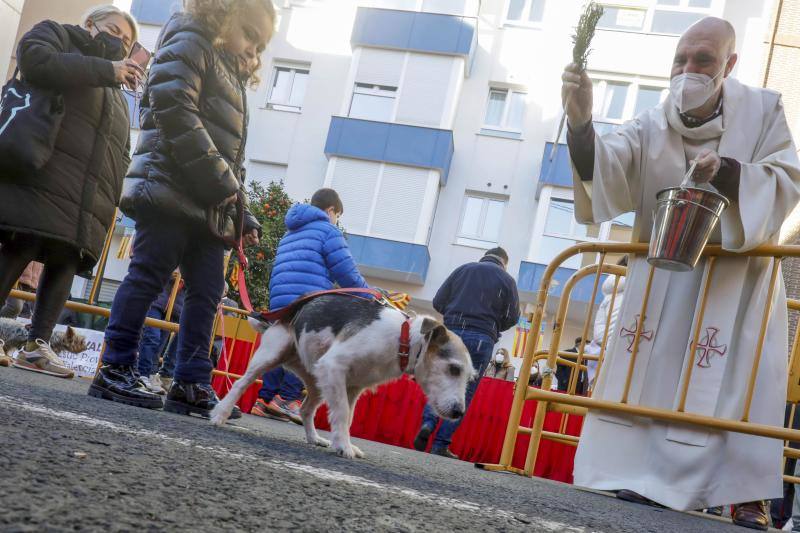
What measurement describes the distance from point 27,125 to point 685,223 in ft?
10.8

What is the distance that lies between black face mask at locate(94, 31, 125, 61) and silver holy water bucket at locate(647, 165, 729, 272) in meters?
3.26

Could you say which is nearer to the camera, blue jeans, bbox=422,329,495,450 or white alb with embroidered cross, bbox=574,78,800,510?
white alb with embroidered cross, bbox=574,78,800,510

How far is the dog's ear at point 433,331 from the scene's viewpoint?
3.89 meters

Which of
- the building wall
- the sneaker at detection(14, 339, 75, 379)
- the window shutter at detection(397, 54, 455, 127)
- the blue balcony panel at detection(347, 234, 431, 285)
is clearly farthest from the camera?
the window shutter at detection(397, 54, 455, 127)

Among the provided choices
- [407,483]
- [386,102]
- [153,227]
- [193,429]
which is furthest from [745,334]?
[386,102]

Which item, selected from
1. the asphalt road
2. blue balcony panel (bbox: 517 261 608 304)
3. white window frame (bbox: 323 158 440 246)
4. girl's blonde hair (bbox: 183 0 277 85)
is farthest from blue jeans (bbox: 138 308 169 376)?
white window frame (bbox: 323 158 440 246)

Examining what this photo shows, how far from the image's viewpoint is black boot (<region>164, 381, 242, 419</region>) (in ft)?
13.9

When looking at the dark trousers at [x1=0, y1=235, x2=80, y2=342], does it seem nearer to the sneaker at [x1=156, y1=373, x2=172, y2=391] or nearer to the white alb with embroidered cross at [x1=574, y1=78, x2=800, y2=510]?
the sneaker at [x1=156, y1=373, x2=172, y2=391]

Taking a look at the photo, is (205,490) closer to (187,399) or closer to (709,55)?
(187,399)

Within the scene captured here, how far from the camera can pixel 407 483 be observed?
2648 millimetres

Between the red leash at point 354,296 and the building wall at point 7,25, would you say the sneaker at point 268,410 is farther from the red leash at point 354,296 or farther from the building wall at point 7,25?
the building wall at point 7,25

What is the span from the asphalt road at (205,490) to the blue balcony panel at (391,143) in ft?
66.4

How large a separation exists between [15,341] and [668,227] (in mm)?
5999

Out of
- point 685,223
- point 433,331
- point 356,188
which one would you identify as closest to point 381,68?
point 356,188
